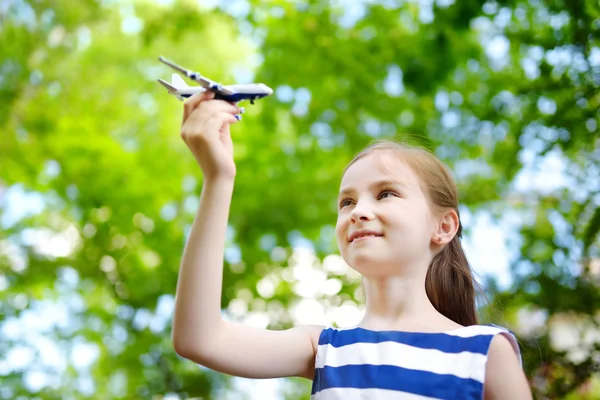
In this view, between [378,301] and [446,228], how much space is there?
0.24m

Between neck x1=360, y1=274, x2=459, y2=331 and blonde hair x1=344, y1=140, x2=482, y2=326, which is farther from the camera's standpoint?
blonde hair x1=344, y1=140, x2=482, y2=326

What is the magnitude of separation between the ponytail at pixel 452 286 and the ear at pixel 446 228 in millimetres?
50

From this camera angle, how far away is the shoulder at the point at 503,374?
1095mm

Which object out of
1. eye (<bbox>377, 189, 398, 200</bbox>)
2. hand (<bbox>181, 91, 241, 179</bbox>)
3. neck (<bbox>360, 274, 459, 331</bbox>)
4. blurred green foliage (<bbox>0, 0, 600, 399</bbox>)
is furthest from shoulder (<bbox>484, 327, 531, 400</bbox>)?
blurred green foliage (<bbox>0, 0, 600, 399</bbox>)

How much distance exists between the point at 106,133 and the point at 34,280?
127cm

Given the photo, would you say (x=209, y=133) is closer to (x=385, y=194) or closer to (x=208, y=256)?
(x=208, y=256)

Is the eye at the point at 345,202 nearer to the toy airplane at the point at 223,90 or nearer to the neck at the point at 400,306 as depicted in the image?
the neck at the point at 400,306

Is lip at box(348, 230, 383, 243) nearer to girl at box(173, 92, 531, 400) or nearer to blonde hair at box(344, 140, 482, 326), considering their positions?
girl at box(173, 92, 531, 400)

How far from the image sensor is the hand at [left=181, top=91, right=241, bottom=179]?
106 cm

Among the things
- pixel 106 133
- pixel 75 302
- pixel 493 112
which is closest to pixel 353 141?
pixel 493 112

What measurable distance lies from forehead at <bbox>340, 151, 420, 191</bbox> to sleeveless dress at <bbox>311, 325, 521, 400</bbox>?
0.99ft

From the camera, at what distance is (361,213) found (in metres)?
1.24

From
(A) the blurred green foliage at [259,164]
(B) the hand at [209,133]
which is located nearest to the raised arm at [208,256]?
(B) the hand at [209,133]

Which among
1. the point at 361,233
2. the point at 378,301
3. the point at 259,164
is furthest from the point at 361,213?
the point at 259,164
